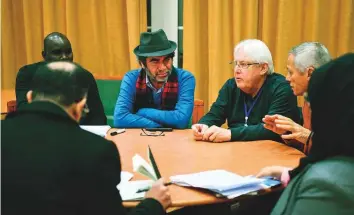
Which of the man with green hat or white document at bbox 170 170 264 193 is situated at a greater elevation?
the man with green hat

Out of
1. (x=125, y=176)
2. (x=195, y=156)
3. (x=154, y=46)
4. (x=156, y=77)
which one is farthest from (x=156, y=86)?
(x=125, y=176)

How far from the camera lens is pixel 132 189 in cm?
168

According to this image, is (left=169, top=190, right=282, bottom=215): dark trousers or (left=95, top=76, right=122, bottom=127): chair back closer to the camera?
(left=169, top=190, right=282, bottom=215): dark trousers

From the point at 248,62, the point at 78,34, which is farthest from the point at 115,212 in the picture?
the point at 78,34

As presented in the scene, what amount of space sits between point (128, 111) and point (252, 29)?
1.44 meters

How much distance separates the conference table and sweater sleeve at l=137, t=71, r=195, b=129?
0.67 feet

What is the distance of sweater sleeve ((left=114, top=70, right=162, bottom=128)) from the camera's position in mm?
2762

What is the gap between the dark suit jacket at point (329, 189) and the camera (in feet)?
4.27

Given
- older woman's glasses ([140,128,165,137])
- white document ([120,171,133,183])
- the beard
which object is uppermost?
the beard

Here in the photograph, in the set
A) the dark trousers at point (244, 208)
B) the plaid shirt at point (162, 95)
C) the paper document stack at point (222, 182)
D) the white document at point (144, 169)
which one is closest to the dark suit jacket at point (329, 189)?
the paper document stack at point (222, 182)

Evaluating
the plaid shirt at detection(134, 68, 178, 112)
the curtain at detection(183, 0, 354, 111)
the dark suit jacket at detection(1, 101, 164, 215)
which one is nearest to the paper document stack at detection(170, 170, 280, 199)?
the dark suit jacket at detection(1, 101, 164, 215)

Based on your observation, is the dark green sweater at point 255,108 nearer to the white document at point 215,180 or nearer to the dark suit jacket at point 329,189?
the white document at point 215,180

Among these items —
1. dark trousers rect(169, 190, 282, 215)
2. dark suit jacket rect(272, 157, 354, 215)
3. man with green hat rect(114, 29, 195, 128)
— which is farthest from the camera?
man with green hat rect(114, 29, 195, 128)

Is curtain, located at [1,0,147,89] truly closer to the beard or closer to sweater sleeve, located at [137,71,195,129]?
the beard
